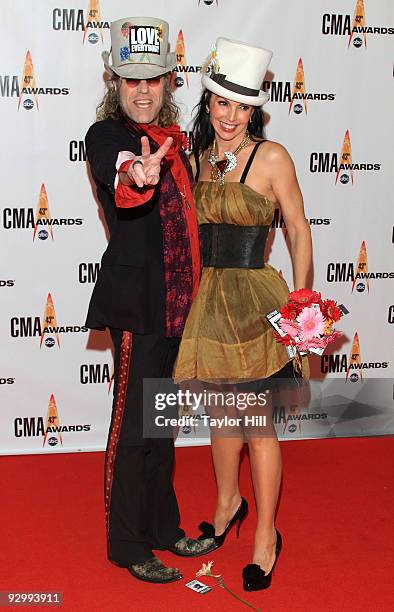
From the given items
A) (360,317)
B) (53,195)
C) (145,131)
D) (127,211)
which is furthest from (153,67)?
(360,317)

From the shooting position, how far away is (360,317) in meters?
4.21

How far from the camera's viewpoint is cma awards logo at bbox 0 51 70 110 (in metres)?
3.70

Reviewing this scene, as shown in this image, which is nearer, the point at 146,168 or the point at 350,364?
the point at 146,168

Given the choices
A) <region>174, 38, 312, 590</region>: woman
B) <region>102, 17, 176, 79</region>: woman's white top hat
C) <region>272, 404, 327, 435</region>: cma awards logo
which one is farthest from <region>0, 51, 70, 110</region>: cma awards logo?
<region>272, 404, 327, 435</region>: cma awards logo

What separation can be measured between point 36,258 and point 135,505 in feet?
5.14

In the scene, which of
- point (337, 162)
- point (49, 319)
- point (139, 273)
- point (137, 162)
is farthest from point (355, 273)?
point (137, 162)

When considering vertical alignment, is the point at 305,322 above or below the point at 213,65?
below

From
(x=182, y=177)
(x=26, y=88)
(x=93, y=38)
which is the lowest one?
(x=182, y=177)

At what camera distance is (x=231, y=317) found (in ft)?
8.68

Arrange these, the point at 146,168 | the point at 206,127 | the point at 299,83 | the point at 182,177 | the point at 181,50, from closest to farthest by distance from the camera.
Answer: the point at 146,168 < the point at 182,177 < the point at 206,127 < the point at 181,50 < the point at 299,83

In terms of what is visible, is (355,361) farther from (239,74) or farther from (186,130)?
(239,74)

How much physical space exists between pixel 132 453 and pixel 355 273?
6.32ft

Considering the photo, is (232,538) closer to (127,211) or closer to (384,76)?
(127,211)

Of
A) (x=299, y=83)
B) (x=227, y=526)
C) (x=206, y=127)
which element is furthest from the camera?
(x=299, y=83)
